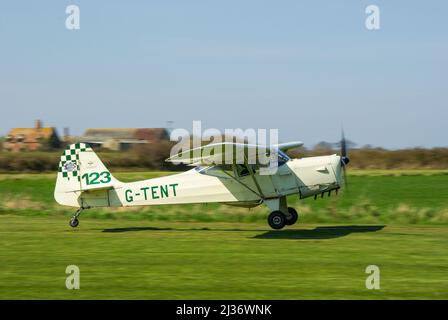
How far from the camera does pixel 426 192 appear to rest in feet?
99.9

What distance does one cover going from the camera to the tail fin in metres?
18.0

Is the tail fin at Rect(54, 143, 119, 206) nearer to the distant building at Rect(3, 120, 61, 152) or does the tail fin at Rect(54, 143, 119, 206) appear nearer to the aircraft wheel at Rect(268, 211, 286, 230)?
the aircraft wheel at Rect(268, 211, 286, 230)

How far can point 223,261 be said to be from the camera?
12.5m

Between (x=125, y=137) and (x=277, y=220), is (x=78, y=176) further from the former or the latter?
(x=125, y=137)

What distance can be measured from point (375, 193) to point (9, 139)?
173 ft

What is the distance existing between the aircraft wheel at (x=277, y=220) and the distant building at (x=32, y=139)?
47.2 m

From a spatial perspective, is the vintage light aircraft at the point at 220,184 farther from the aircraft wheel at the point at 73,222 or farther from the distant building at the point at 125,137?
the distant building at the point at 125,137

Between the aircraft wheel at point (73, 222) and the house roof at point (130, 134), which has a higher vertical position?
the house roof at point (130, 134)

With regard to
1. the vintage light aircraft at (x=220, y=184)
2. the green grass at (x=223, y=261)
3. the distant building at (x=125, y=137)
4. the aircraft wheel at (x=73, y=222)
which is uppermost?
the distant building at (x=125, y=137)

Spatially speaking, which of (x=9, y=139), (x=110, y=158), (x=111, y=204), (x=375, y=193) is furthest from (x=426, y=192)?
(x=9, y=139)

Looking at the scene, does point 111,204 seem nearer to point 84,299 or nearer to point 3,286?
point 3,286

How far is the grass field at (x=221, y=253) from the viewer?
9.94 metres

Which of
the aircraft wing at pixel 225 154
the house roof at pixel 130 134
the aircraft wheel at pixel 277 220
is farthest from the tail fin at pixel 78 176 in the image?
the house roof at pixel 130 134

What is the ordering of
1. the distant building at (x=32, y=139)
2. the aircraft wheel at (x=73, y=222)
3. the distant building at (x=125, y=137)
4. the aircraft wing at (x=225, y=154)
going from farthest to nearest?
the distant building at (x=32, y=139)
the distant building at (x=125, y=137)
the aircraft wheel at (x=73, y=222)
the aircraft wing at (x=225, y=154)
